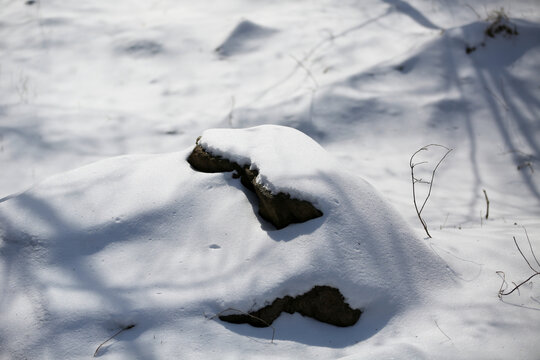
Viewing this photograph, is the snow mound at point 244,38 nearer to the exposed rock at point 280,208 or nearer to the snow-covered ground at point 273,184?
the snow-covered ground at point 273,184

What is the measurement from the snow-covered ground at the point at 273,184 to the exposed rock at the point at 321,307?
0.12ft

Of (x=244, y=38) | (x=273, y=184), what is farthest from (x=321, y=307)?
(x=244, y=38)

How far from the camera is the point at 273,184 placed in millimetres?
1973

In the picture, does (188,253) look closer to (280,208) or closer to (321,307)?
(280,208)

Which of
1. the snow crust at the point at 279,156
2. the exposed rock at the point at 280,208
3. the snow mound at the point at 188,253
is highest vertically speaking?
the snow crust at the point at 279,156

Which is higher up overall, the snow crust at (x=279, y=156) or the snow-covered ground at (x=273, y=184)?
the snow crust at (x=279, y=156)

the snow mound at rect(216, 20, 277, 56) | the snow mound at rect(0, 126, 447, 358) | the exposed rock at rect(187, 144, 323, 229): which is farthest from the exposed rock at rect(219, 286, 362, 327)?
the snow mound at rect(216, 20, 277, 56)

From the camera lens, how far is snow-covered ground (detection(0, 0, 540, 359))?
1784 millimetres

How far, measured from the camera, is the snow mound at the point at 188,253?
70.9 inches

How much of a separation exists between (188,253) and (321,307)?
61 cm

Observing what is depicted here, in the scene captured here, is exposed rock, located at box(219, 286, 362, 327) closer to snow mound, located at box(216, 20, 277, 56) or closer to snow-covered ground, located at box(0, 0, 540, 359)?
snow-covered ground, located at box(0, 0, 540, 359)

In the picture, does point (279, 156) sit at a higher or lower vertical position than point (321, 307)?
higher

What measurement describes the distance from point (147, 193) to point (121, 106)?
2.08m

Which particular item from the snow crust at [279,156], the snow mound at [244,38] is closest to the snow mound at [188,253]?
the snow crust at [279,156]
